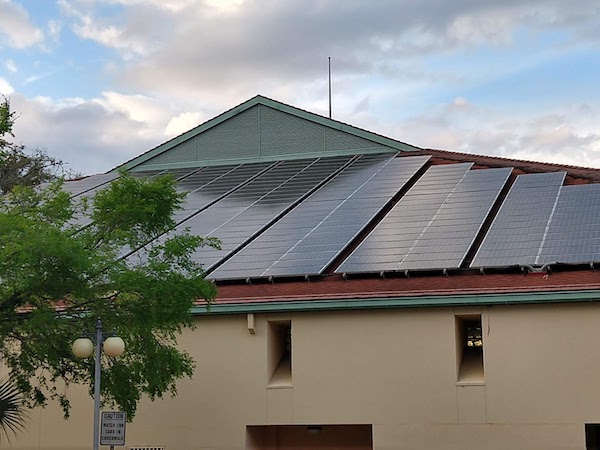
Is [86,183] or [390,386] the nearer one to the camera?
[390,386]

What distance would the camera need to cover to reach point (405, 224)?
25.5 meters

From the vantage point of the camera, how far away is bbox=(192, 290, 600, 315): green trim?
806 inches

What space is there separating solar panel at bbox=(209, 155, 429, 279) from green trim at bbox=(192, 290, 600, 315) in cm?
113

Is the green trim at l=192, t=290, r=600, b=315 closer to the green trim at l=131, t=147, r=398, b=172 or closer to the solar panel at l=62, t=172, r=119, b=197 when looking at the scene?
the green trim at l=131, t=147, r=398, b=172

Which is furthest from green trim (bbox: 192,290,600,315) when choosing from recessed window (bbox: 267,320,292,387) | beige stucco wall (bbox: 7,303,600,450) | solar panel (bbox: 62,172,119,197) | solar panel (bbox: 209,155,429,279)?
solar panel (bbox: 62,172,119,197)

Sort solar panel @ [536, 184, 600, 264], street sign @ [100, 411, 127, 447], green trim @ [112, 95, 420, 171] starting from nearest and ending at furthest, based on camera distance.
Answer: street sign @ [100, 411, 127, 447] → solar panel @ [536, 184, 600, 264] → green trim @ [112, 95, 420, 171]

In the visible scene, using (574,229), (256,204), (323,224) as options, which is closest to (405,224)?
(323,224)

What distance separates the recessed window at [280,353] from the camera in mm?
22953

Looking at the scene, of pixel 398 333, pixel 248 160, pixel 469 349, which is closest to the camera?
pixel 398 333

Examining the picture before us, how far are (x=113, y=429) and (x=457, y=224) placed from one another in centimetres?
1128

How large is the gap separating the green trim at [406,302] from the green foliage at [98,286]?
2.36 metres

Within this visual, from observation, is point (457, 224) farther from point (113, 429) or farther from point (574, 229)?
point (113, 429)

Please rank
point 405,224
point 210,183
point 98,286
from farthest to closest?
point 210,183, point 405,224, point 98,286

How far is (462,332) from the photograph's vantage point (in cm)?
2241
